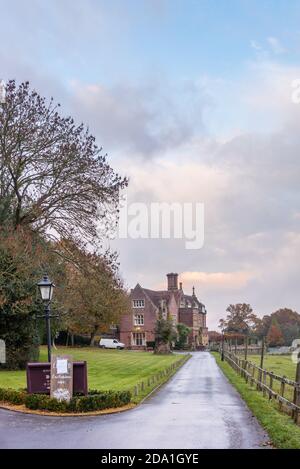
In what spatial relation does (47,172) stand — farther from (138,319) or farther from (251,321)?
(251,321)

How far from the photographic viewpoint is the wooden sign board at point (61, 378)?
690 inches

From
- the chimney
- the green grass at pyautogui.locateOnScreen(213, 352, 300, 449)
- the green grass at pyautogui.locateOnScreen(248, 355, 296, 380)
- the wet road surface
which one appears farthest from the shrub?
the chimney

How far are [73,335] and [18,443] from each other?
74066 millimetres

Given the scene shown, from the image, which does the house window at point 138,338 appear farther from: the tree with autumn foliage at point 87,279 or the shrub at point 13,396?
the shrub at point 13,396

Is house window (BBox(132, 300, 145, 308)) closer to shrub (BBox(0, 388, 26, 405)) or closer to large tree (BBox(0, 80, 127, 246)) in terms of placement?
large tree (BBox(0, 80, 127, 246))

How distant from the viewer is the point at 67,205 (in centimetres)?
3469

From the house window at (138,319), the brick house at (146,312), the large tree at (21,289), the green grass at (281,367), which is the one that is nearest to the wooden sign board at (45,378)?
the large tree at (21,289)

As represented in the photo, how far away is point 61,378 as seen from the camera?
17703 millimetres

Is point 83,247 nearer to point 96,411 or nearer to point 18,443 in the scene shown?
point 96,411

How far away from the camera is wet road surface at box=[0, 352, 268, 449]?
482 inches

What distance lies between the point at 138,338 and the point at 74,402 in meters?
83.6
